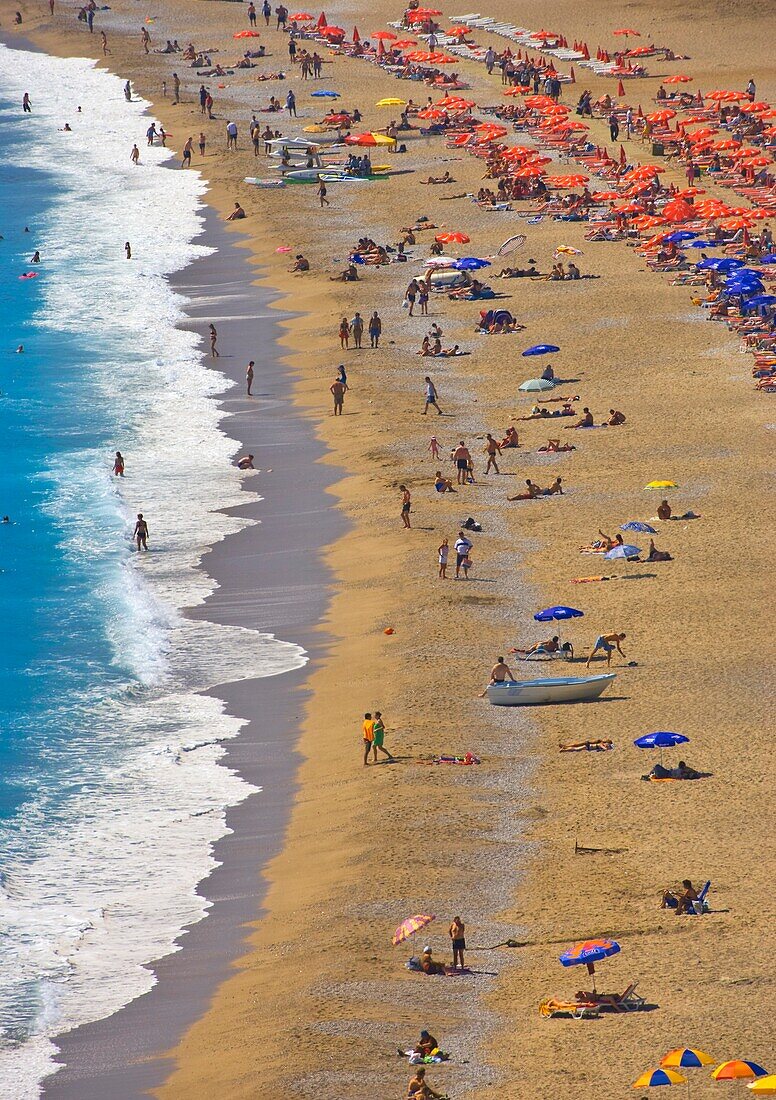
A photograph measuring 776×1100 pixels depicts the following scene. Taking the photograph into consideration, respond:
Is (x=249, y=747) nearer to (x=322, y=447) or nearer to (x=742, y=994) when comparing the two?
(x=742, y=994)

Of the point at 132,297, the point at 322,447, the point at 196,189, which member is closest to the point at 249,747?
the point at 322,447

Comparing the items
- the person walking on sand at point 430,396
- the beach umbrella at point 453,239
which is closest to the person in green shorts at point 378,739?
the person walking on sand at point 430,396

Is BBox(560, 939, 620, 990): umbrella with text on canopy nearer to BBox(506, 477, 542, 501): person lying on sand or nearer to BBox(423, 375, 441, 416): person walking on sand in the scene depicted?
BBox(506, 477, 542, 501): person lying on sand

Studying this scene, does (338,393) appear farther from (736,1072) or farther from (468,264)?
(736,1072)

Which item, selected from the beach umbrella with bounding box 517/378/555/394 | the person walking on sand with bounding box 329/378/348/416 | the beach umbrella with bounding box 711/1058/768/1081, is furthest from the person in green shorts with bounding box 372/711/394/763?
the beach umbrella with bounding box 517/378/555/394

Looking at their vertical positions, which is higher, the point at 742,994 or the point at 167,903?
the point at 742,994
